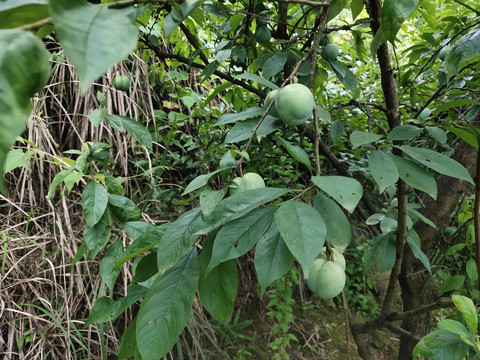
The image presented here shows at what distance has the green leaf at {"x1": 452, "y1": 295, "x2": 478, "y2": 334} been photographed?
65 cm

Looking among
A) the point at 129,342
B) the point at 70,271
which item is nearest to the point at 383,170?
the point at 129,342

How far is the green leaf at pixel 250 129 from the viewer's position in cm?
58

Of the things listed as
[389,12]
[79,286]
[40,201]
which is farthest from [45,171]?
[389,12]

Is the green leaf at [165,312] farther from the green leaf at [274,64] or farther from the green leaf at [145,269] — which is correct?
the green leaf at [274,64]

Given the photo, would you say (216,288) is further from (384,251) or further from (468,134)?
(384,251)

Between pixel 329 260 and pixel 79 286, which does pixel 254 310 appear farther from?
pixel 329 260

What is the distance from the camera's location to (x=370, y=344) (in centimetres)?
201

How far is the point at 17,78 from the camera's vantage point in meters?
0.21

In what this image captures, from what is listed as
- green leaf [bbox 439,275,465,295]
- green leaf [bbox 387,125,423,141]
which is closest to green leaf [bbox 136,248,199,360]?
green leaf [bbox 387,125,423,141]

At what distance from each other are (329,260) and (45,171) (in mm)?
1692

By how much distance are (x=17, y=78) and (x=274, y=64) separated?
0.70 meters

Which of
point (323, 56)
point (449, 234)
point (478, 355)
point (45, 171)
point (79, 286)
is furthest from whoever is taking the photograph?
point (45, 171)

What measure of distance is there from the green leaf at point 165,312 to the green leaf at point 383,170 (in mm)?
303

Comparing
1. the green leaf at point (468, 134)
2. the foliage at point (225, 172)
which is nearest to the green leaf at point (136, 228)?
the foliage at point (225, 172)
